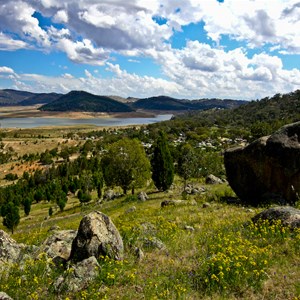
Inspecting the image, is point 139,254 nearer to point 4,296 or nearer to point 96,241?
point 96,241

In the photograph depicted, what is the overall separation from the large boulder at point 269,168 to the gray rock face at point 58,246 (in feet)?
47.2

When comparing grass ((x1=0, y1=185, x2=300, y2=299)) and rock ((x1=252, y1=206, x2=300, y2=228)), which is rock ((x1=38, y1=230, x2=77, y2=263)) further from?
rock ((x1=252, y1=206, x2=300, y2=228))

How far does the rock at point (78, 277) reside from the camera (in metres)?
8.98

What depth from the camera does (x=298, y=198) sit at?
20.2 meters

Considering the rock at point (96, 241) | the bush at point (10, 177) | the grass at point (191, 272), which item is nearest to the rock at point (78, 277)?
the grass at point (191, 272)

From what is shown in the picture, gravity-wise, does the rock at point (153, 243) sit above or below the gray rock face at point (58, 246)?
above

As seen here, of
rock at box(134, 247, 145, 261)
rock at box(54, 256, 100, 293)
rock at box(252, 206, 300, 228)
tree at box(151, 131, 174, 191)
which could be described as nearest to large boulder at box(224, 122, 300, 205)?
rock at box(252, 206, 300, 228)

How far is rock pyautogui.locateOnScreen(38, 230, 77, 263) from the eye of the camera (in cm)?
1193

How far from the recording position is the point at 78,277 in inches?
367

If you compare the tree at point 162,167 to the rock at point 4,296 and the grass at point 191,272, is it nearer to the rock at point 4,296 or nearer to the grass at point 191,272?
the grass at point 191,272

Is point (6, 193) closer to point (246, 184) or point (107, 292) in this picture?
point (246, 184)

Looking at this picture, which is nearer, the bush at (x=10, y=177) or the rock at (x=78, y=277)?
the rock at (x=78, y=277)

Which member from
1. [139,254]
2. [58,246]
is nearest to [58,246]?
[58,246]

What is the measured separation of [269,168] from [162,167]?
3013 cm
